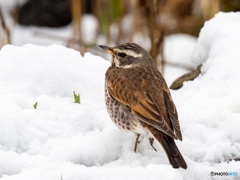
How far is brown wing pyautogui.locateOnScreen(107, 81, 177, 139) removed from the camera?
3.21 meters

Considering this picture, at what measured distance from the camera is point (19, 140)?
9.96ft

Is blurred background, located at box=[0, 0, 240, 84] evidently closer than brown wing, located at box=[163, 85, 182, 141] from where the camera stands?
No

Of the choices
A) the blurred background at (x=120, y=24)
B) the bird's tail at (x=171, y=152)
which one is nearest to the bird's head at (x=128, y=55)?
the bird's tail at (x=171, y=152)

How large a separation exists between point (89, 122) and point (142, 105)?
21.8 inches

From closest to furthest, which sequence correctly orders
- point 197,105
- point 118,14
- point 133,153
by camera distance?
1. point 133,153
2. point 197,105
3. point 118,14

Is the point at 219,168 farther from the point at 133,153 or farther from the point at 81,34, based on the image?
the point at 81,34

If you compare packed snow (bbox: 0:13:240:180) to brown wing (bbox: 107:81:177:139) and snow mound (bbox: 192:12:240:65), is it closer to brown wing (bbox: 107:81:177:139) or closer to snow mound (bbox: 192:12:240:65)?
snow mound (bbox: 192:12:240:65)

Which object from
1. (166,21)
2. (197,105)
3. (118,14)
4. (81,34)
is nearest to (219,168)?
(197,105)

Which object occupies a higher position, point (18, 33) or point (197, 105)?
point (197, 105)

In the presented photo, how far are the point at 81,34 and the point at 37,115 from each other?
12.5 feet

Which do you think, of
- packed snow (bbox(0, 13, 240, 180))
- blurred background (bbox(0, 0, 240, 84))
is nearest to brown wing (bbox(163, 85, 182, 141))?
packed snow (bbox(0, 13, 240, 180))

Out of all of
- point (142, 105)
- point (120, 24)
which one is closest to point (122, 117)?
point (142, 105)

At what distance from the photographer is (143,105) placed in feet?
11.2

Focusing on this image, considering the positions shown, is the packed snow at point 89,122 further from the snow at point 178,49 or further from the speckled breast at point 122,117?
the snow at point 178,49
